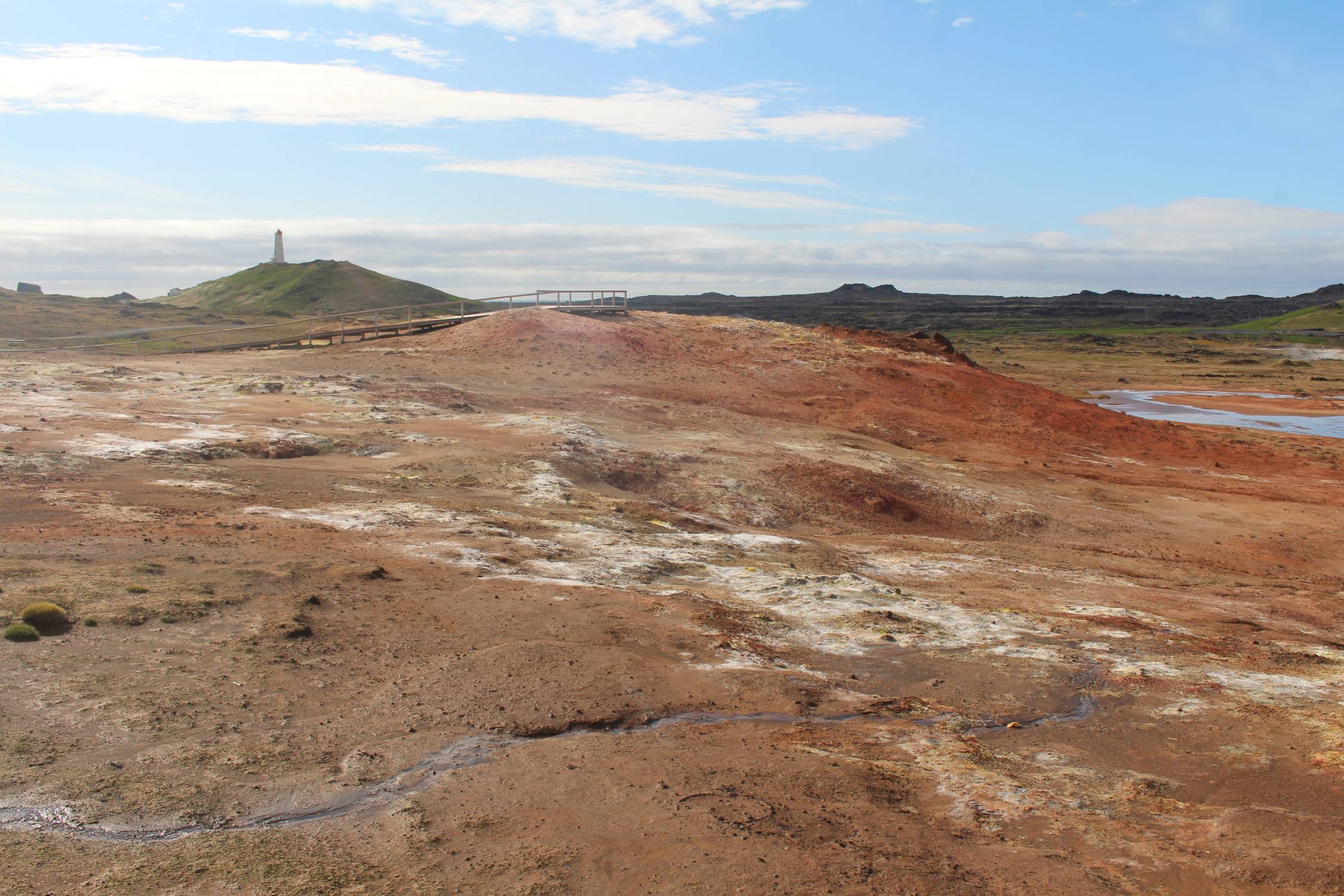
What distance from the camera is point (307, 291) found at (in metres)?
61.3

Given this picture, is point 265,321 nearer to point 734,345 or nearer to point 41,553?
point 734,345

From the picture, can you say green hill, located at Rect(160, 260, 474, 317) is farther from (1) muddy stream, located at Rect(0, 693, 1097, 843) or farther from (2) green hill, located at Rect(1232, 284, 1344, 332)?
(2) green hill, located at Rect(1232, 284, 1344, 332)

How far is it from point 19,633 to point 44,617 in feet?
0.85

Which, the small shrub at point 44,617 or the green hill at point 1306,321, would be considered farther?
the green hill at point 1306,321

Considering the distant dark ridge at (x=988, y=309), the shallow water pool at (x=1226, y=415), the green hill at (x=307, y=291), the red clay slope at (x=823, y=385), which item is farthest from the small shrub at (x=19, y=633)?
the distant dark ridge at (x=988, y=309)

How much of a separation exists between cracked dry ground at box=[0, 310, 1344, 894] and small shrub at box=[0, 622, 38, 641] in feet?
0.45

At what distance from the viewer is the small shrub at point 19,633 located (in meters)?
6.69

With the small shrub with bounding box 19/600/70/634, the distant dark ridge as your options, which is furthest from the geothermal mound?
the distant dark ridge

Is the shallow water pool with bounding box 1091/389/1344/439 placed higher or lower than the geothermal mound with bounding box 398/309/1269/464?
lower

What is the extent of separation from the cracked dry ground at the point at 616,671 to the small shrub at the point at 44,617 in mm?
192

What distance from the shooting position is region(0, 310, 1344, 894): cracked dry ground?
16.3 ft

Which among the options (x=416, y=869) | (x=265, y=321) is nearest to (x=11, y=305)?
(x=265, y=321)

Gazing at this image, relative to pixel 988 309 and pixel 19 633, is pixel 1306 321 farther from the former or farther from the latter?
pixel 19 633

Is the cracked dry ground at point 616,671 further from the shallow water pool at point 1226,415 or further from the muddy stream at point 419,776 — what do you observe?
the shallow water pool at point 1226,415
